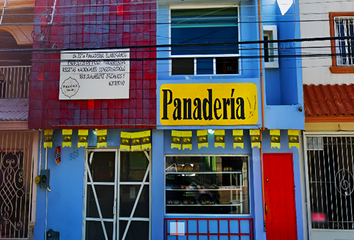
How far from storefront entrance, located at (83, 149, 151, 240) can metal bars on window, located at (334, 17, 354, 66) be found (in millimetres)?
6952

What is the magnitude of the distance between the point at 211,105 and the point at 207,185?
2351 mm

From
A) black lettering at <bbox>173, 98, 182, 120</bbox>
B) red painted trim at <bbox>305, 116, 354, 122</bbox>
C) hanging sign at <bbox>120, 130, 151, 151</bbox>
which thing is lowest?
hanging sign at <bbox>120, 130, 151, 151</bbox>

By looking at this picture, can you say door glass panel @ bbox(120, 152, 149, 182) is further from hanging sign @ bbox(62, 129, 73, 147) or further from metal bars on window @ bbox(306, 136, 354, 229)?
metal bars on window @ bbox(306, 136, 354, 229)

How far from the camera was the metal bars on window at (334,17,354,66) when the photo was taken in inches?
350

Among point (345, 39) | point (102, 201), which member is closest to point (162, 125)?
point (102, 201)

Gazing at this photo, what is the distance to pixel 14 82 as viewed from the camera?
935 cm

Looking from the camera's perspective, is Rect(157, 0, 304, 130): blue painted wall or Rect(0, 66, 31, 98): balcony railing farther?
Rect(0, 66, 31, 98): balcony railing

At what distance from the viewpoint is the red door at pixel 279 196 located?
7664 millimetres

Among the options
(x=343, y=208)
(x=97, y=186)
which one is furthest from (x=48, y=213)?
(x=343, y=208)

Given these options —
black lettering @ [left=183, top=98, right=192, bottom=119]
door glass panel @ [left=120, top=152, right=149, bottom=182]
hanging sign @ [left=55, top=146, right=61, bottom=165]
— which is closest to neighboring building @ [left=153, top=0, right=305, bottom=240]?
black lettering @ [left=183, top=98, right=192, bottom=119]

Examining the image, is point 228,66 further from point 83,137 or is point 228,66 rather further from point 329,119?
point 83,137

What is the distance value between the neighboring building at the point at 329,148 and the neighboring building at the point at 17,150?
8121 mm

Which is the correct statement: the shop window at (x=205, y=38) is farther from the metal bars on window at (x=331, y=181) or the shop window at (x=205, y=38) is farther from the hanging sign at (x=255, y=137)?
the metal bars on window at (x=331, y=181)

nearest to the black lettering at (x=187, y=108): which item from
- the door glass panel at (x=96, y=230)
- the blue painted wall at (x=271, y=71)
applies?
the blue painted wall at (x=271, y=71)
